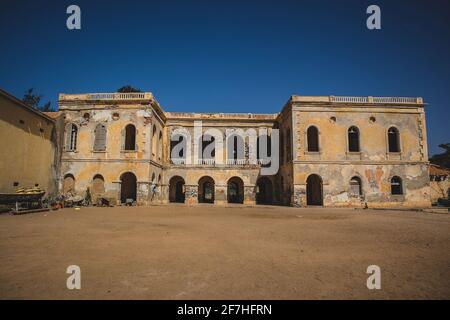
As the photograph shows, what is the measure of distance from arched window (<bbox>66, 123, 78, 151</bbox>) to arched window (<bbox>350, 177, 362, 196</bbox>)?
23.0 m

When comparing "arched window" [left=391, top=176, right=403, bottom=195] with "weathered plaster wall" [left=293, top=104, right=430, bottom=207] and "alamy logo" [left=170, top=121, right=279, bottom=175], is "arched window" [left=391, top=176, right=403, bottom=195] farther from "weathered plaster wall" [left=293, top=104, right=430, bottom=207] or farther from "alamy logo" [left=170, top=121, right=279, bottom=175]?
"alamy logo" [left=170, top=121, right=279, bottom=175]

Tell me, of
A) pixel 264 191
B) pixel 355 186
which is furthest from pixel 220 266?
pixel 264 191

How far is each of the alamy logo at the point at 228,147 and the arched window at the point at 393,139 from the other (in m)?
9.73

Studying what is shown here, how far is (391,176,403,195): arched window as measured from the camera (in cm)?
2133

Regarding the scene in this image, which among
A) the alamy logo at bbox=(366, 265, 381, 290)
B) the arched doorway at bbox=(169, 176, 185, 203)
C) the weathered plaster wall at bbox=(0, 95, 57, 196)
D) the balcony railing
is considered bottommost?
the alamy logo at bbox=(366, 265, 381, 290)

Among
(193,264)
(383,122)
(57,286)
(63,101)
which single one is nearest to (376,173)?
(383,122)

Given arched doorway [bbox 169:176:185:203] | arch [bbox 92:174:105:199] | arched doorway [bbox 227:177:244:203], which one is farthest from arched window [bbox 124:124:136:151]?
arched doorway [bbox 227:177:244:203]

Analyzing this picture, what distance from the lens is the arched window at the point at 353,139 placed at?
21.6 metres

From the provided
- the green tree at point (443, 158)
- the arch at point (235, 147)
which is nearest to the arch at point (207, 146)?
the arch at point (235, 147)

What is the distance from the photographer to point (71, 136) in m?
21.1

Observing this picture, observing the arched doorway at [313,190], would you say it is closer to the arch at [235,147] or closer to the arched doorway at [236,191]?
the arched doorway at [236,191]

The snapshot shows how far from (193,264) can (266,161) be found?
21.7 meters
